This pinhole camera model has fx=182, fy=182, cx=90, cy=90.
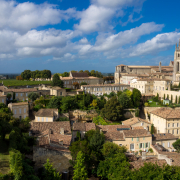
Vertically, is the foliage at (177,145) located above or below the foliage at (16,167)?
below

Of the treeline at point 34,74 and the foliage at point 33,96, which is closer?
the foliage at point 33,96

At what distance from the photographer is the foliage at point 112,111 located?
33938 mm

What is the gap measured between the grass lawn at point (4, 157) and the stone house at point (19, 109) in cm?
1262

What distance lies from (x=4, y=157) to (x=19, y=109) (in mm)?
16629

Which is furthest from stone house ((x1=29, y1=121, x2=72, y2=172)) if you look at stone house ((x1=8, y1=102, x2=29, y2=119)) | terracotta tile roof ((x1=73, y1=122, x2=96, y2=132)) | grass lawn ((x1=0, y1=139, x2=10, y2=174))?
stone house ((x1=8, y1=102, x2=29, y2=119))

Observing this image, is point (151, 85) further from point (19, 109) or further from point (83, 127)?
point (19, 109)

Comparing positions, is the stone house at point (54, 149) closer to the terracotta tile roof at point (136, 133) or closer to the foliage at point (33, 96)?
the terracotta tile roof at point (136, 133)

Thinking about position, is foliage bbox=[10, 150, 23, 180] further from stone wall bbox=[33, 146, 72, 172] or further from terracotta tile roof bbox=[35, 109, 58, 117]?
terracotta tile roof bbox=[35, 109, 58, 117]

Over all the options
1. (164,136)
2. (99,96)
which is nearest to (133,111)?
(99,96)

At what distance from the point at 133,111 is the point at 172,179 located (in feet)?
76.1

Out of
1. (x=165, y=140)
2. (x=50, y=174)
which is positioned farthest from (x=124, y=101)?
(x=50, y=174)

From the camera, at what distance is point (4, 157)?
15.7 metres

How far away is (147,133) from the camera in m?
25.2

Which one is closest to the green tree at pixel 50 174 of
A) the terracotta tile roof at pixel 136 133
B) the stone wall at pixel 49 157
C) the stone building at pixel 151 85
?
the stone wall at pixel 49 157
